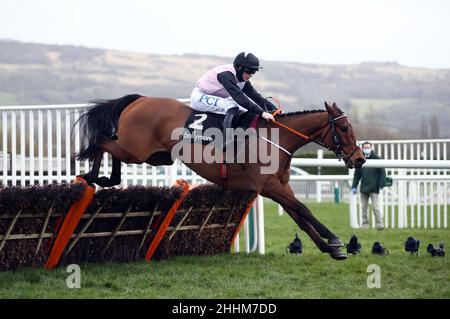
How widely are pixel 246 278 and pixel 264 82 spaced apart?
114ft

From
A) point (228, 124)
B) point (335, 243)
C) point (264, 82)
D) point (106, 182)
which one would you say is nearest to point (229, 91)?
point (228, 124)

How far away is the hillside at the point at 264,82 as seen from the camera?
34.9m

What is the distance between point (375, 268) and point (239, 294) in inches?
52.5

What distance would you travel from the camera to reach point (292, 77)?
43344 mm

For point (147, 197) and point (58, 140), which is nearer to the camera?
point (147, 197)

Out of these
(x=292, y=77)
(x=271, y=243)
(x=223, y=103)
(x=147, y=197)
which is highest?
(x=292, y=77)

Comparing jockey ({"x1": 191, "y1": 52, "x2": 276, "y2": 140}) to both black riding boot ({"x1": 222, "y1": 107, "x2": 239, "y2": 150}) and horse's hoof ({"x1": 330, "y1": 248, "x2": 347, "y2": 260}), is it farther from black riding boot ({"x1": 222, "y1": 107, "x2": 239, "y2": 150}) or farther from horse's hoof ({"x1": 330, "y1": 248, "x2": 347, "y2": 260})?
horse's hoof ({"x1": 330, "y1": 248, "x2": 347, "y2": 260})

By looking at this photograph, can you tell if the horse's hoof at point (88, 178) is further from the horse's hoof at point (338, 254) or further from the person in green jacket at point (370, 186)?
the person in green jacket at point (370, 186)

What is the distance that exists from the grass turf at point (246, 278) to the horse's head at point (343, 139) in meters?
0.95

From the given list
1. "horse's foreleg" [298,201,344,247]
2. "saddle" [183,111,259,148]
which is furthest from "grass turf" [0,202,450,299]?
"saddle" [183,111,259,148]

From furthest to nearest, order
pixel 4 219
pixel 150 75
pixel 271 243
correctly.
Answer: pixel 150 75, pixel 271 243, pixel 4 219
